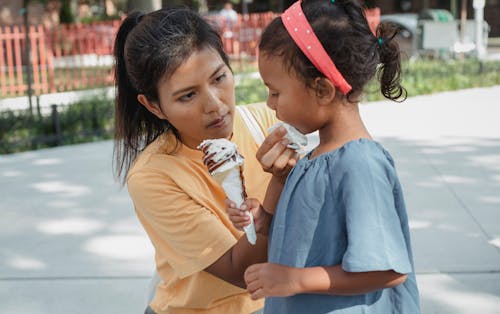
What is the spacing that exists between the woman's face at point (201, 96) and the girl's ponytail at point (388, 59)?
0.47 m

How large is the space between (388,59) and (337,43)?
0.62 ft

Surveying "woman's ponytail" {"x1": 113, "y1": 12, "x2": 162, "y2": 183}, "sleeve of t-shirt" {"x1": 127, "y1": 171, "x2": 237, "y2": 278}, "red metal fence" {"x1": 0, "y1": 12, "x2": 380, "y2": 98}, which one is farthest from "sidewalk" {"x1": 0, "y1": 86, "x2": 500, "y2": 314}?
"red metal fence" {"x1": 0, "y1": 12, "x2": 380, "y2": 98}

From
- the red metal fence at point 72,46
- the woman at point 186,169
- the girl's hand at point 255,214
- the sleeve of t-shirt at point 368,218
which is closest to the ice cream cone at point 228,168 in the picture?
the girl's hand at point 255,214

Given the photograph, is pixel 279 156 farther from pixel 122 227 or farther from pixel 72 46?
pixel 72 46

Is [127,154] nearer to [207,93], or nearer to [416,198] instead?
[207,93]

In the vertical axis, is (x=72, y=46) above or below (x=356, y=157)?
below

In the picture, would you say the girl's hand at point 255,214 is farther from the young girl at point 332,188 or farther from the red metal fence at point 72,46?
the red metal fence at point 72,46

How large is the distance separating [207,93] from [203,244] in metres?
0.41

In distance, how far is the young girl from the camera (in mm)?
1410

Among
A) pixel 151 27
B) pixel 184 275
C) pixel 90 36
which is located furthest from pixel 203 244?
pixel 90 36

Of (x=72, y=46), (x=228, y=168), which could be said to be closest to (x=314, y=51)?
(x=228, y=168)

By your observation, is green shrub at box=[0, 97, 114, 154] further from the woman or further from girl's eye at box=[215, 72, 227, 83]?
girl's eye at box=[215, 72, 227, 83]

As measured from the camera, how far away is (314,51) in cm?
145

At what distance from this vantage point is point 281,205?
61.2 inches
